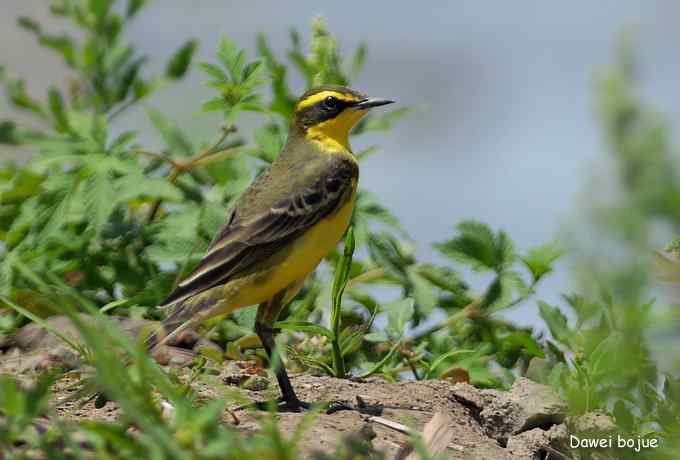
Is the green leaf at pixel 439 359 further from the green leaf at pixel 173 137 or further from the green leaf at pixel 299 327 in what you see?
the green leaf at pixel 173 137

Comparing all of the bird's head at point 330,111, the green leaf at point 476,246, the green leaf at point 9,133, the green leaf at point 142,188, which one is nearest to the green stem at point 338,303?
the green leaf at point 476,246

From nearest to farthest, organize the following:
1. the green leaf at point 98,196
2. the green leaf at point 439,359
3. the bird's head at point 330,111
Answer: the green leaf at point 439,359 → the green leaf at point 98,196 → the bird's head at point 330,111

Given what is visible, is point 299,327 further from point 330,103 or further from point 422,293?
point 330,103

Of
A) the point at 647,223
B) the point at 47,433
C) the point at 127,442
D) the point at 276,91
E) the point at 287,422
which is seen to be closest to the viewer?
the point at 647,223

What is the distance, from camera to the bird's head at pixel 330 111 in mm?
5684

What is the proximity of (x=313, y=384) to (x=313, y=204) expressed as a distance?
97cm

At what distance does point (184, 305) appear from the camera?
14.9 ft

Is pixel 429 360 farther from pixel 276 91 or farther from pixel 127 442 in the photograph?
pixel 127 442

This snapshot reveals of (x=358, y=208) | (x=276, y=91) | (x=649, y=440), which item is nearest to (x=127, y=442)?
(x=649, y=440)

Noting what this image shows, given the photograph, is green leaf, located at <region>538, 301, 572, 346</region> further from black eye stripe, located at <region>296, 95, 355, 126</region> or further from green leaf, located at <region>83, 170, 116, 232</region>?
green leaf, located at <region>83, 170, 116, 232</region>

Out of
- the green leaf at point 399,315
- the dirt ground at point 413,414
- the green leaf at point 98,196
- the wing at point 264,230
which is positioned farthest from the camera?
the green leaf at point 98,196

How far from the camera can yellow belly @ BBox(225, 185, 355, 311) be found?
15.4ft

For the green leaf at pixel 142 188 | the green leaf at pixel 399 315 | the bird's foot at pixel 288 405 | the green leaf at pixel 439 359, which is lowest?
the green leaf at pixel 439 359

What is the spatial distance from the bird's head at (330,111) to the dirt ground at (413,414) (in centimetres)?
162
